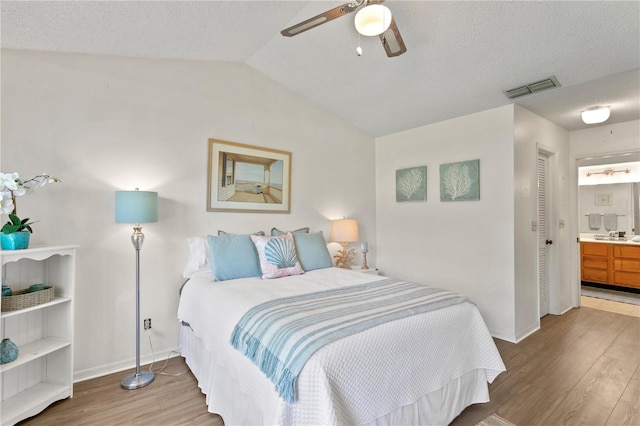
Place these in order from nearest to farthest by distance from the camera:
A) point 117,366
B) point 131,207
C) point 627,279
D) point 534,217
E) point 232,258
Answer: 1. point 131,207
2. point 117,366
3. point 232,258
4. point 534,217
5. point 627,279

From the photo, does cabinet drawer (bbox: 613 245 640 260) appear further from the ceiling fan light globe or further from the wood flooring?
the ceiling fan light globe

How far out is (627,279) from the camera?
5.01 m

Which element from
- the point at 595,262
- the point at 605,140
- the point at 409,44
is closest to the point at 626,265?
the point at 595,262

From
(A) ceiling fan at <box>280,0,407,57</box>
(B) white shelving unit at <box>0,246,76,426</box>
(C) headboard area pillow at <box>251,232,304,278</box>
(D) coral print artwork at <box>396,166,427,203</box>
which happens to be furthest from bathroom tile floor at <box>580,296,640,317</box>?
(B) white shelving unit at <box>0,246,76,426</box>

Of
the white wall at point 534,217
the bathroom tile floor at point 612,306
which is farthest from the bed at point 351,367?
the bathroom tile floor at point 612,306

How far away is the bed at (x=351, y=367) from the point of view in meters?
1.33

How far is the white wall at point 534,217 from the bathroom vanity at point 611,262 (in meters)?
1.64

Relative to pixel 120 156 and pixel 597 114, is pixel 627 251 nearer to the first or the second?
pixel 597 114

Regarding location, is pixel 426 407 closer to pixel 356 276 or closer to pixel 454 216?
pixel 356 276

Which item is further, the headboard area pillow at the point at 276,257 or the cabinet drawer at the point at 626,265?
the cabinet drawer at the point at 626,265

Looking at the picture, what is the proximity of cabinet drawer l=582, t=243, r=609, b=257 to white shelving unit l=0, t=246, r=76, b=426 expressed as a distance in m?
7.40

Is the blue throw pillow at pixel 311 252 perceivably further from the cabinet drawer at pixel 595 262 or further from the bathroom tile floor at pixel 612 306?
the cabinet drawer at pixel 595 262

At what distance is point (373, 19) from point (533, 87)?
1999mm

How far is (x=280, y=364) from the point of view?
4.57ft
